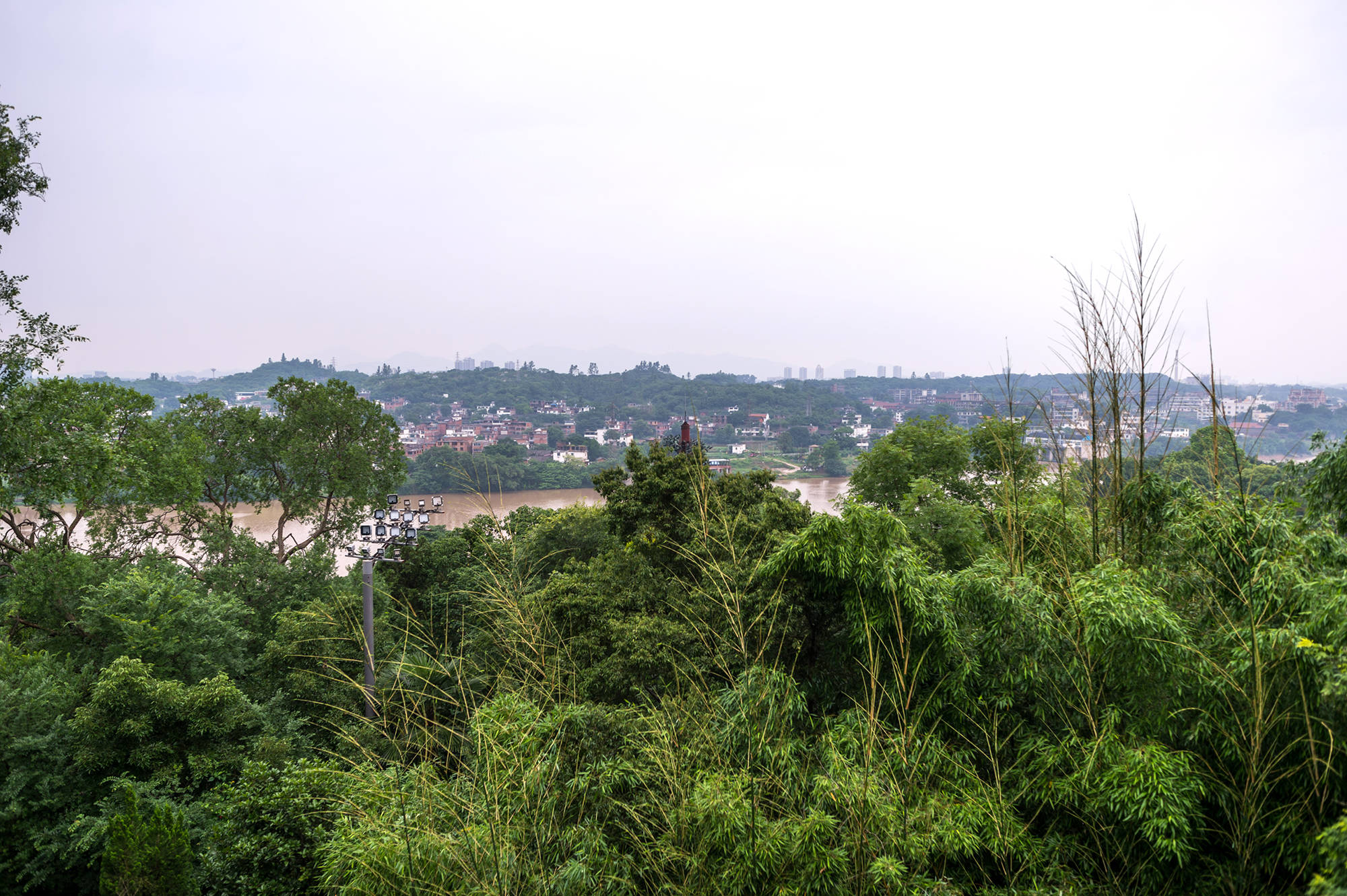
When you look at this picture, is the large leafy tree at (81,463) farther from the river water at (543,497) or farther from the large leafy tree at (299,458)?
the river water at (543,497)

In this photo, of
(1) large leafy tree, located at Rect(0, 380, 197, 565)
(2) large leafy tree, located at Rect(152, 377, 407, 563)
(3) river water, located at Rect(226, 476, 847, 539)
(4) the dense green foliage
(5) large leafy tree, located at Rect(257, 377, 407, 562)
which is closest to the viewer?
(4) the dense green foliage

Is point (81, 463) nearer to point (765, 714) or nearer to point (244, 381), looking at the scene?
point (765, 714)

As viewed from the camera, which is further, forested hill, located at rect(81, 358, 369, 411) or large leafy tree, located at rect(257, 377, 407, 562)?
forested hill, located at rect(81, 358, 369, 411)

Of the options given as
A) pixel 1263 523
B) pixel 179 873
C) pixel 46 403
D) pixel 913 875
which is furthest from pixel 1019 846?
pixel 46 403

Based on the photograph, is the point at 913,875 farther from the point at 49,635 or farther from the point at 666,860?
the point at 49,635

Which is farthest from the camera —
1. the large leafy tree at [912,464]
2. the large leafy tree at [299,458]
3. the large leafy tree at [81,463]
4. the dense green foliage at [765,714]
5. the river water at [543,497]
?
the river water at [543,497]

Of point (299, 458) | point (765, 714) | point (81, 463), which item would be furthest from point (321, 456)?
point (765, 714)

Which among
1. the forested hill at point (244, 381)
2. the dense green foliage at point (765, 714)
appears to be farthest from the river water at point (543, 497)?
the dense green foliage at point (765, 714)

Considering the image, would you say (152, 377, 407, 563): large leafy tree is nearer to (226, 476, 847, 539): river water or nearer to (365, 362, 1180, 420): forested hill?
(226, 476, 847, 539): river water

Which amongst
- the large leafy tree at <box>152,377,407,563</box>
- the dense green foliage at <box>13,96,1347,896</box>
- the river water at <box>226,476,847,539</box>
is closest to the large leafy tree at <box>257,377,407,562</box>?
the large leafy tree at <box>152,377,407,563</box>

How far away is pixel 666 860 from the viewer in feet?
9.99

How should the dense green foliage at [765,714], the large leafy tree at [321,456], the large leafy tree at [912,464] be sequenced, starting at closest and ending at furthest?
the dense green foliage at [765,714], the large leafy tree at [912,464], the large leafy tree at [321,456]

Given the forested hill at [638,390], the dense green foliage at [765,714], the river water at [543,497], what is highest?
the forested hill at [638,390]

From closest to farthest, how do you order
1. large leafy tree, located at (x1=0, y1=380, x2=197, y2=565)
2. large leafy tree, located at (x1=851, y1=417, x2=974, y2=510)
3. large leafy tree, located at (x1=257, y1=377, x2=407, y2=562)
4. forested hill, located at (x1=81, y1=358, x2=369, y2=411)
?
1. large leafy tree, located at (x1=0, y1=380, x2=197, y2=565)
2. large leafy tree, located at (x1=851, y1=417, x2=974, y2=510)
3. large leafy tree, located at (x1=257, y1=377, x2=407, y2=562)
4. forested hill, located at (x1=81, y1=358, x2=369, y2=411)
